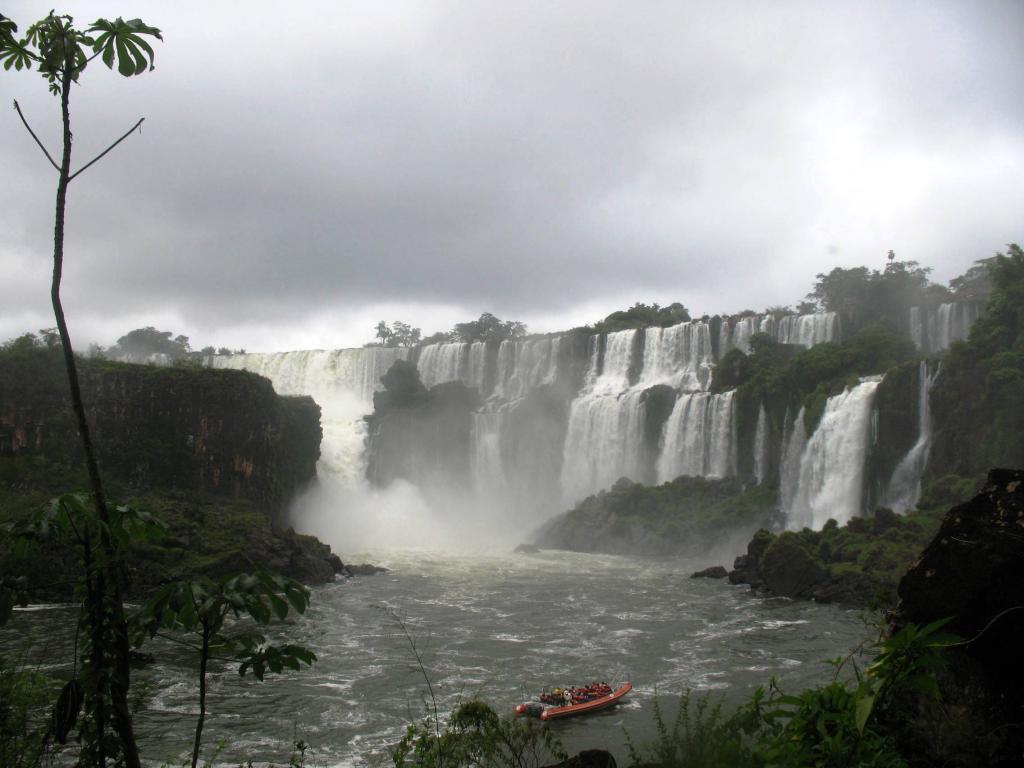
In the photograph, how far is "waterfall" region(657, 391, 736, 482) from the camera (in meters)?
43.8

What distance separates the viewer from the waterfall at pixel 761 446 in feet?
139

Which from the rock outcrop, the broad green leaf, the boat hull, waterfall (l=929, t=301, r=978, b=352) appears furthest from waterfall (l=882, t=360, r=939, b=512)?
the broad green leaf

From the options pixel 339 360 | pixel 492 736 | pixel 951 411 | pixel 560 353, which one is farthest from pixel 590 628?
pixel 339 360

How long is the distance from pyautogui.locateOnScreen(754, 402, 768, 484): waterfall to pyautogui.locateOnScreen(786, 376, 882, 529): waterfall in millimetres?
4642

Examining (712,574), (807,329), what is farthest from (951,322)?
(712,574)

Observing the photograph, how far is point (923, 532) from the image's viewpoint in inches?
1048

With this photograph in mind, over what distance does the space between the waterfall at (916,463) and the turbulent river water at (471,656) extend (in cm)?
933

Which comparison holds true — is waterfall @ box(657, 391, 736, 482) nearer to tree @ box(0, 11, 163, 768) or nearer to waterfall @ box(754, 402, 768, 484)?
waterfall @ box(754, 402, 768, 484)

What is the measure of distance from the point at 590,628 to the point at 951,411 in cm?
1970

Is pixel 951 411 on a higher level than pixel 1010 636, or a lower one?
higher

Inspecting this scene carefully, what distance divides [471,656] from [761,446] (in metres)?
28.3

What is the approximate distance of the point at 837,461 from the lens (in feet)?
117

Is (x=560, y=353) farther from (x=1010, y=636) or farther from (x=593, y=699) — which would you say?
(x=1010, y=636)

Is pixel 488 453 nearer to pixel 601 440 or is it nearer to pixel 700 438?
pixel 601 440
